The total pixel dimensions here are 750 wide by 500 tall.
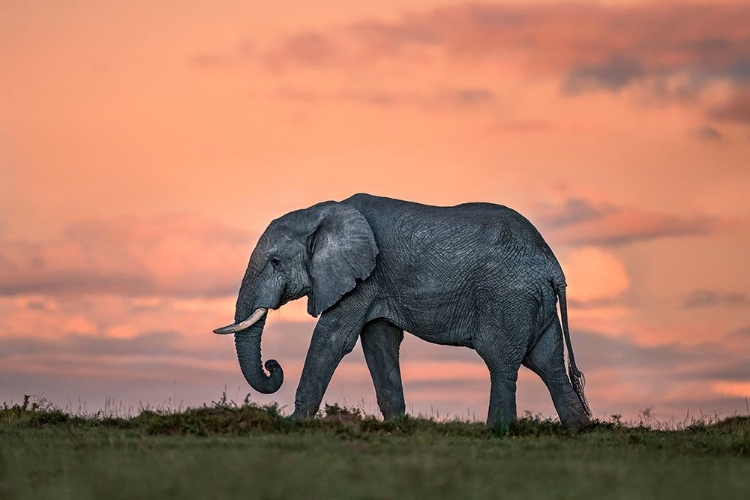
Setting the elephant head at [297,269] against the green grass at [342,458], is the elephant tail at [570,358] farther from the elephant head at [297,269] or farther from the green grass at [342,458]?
the elephant head at [297,269]

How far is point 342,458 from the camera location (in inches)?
683

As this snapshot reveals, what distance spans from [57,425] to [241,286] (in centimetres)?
483

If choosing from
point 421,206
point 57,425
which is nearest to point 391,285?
point 421,206

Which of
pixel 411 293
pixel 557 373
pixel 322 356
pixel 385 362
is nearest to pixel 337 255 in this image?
pixel 411 293

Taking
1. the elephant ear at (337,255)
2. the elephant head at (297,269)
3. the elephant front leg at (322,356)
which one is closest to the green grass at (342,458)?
the elephant front leg at (322,356)

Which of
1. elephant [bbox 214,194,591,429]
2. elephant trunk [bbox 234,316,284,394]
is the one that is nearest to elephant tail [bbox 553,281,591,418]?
elephant [bbox 214,194,591,429]

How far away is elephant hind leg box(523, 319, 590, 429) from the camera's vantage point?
2683cm

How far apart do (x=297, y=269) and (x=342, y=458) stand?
991 centimetres

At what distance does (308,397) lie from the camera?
26438mm

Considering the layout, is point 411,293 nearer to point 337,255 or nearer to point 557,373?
point 337,255

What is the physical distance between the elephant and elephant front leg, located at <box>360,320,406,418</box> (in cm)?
3

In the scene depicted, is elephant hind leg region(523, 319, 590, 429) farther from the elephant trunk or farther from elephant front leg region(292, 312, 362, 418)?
the elephant trunk

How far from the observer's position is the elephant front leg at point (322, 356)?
2647cm

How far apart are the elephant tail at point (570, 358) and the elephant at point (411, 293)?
0.07ft
